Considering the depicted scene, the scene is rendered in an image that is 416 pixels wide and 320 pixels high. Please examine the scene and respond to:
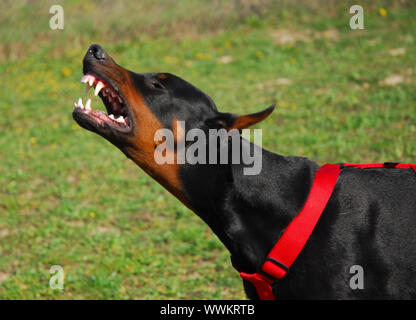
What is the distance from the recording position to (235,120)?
9.02 ft

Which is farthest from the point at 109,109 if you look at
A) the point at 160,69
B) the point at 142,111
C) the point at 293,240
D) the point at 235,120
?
the point at 160,69

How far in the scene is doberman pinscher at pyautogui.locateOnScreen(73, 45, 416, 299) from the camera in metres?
2.63

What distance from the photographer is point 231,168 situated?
284 centimetres

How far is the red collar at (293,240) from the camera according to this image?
262 cm

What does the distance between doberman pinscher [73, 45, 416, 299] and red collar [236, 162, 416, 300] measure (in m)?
0.06

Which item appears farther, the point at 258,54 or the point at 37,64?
the point at 37,64

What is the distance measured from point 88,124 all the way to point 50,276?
7.32 feet

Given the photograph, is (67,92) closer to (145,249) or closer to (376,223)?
(145,249)

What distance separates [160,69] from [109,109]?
7.38 metres

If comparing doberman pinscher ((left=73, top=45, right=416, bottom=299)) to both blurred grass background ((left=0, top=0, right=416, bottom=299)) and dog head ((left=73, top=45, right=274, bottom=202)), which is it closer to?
dog head ((left=73, top=45, right=274, bottom=202))

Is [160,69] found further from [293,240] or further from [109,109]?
[293,240]

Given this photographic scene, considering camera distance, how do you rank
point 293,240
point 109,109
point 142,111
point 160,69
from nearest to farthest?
point 293,240
point 142,111
point 109,109
point 160,69

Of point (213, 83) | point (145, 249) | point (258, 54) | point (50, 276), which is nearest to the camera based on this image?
point (50, 276)
